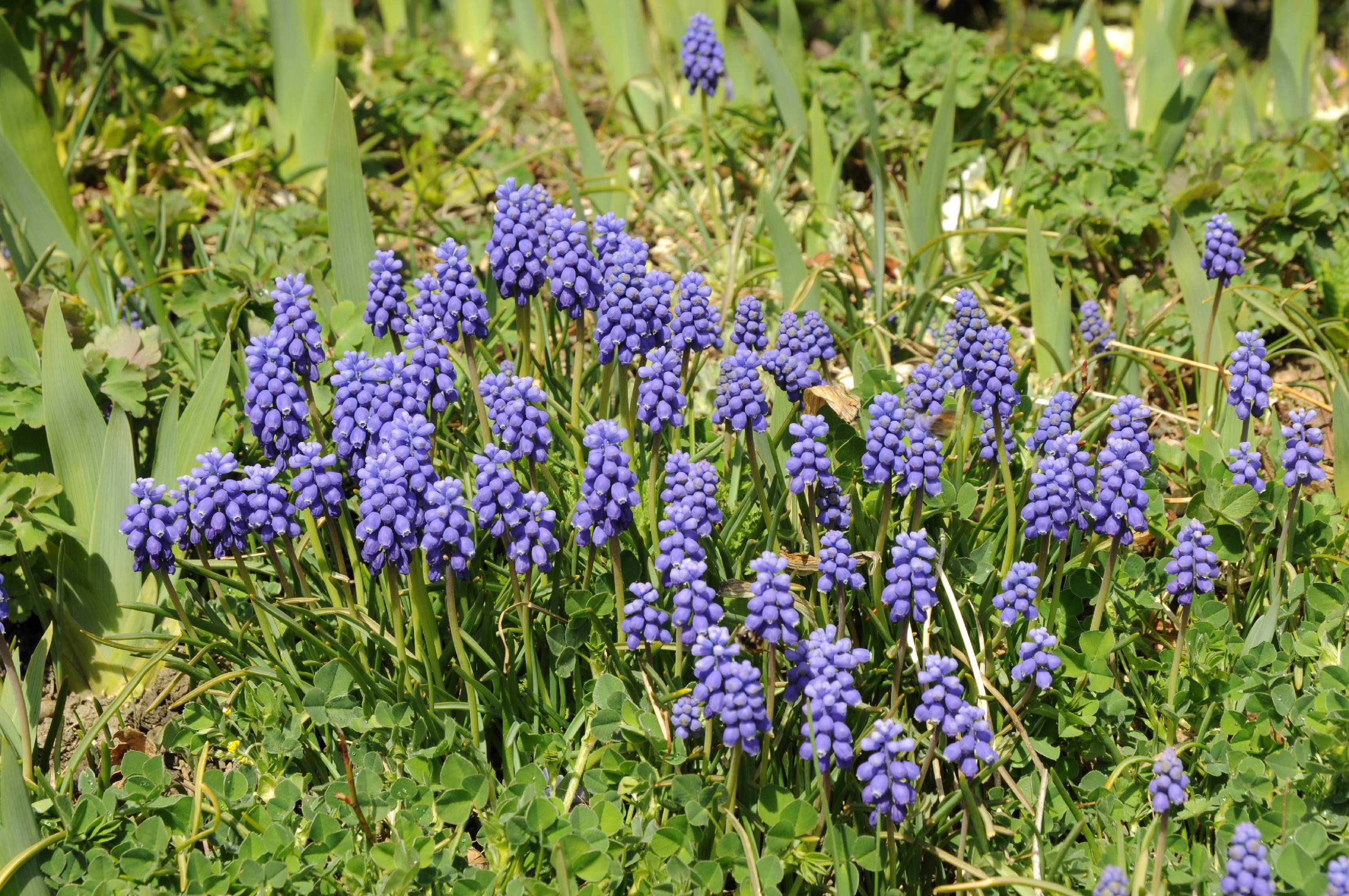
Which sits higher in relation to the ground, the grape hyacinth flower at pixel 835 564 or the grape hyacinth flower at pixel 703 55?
the grape hyacinth flower at pixel 703 55

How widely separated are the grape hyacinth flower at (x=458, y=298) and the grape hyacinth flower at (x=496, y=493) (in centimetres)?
66

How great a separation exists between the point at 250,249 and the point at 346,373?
7.36ft

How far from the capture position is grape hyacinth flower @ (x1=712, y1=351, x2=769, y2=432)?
9.85 ft

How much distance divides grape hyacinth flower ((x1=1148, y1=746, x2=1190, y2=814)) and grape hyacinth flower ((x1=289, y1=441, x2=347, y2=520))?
2.16m

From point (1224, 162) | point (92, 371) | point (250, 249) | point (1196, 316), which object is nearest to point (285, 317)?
point (92, 371)

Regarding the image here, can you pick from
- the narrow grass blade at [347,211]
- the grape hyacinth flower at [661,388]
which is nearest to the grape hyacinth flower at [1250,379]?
the grape hyacinth flower at [661,388]

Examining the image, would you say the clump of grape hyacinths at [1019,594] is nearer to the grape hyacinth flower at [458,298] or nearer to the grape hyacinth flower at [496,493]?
the grape hyacinth flower at [496,493]

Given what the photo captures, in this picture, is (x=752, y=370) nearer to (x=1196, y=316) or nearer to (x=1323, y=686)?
(x=1323, y=686)

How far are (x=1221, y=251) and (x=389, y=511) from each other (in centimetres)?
295

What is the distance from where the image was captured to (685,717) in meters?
2.81

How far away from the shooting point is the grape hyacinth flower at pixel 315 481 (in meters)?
2.97

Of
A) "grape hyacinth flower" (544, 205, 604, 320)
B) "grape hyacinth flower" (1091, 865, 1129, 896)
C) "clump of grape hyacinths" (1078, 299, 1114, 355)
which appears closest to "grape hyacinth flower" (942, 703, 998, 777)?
"grape hyacinth flower" (1091, 865, 1129, 896)

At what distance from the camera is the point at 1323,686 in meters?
2.95

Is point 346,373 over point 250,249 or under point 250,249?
under
